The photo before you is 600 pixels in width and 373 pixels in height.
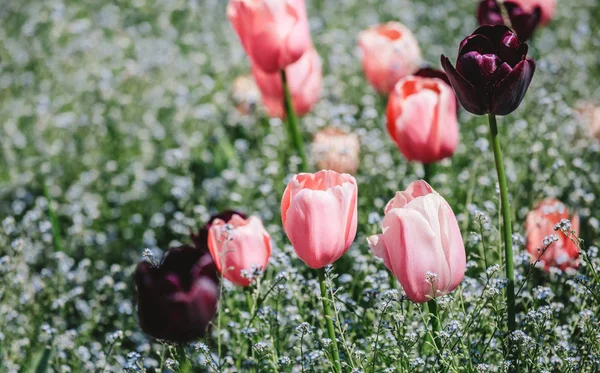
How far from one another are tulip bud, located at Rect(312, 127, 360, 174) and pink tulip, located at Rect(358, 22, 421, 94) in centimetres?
23

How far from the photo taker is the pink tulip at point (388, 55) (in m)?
2.60

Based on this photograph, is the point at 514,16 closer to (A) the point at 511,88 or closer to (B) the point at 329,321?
(A) the point at 511,88

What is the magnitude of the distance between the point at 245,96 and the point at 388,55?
31.8 inches

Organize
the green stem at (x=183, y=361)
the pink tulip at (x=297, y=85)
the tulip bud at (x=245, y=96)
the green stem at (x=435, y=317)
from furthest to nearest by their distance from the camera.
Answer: the tulip bud at (x=245, y=96) → the pink tulip at (x=297, y=85) → the green stem at (x=183, y=361) → the green stem at (x=435, y=317)

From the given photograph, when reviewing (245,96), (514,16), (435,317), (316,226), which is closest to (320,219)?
(316,226)

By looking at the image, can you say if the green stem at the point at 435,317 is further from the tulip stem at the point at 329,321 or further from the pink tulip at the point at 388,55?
the pink tulip at the point at 388,55

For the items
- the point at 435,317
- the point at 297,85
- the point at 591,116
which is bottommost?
the point at 591,116

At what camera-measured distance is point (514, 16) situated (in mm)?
2145

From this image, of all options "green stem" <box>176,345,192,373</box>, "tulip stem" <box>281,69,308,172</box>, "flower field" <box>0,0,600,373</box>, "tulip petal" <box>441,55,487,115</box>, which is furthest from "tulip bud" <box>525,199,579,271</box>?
"green stem" <box>176,345,192,373</box>

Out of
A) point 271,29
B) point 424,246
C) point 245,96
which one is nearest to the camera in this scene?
point 424,246

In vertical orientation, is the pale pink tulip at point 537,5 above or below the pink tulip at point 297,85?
above

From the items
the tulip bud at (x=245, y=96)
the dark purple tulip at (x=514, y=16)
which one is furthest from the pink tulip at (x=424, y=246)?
the tulip bud at (x=245, y=96)

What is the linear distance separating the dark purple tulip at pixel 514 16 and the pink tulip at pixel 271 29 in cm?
51

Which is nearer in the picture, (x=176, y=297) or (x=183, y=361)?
(x=176, y=297)
